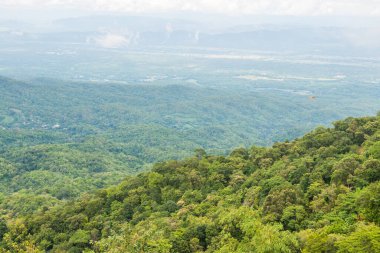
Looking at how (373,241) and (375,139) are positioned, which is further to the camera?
(375,139)

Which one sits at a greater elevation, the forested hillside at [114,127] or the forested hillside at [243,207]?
the forested hillside at [243,207]

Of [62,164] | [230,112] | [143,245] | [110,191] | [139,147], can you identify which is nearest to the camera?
[143,245]

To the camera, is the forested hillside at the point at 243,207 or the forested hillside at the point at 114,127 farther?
the forested hillside at the point at 114,127

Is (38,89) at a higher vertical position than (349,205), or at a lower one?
lower

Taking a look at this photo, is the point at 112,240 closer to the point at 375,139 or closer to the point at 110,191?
the point at 110,191

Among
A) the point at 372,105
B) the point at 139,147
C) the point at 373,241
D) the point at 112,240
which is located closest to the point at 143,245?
the point at 112,240

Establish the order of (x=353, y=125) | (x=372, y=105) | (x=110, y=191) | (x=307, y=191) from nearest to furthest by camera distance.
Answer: (x=307, y=191) < (x=353, y=125) < (x=110, y=191) < (x=372, y=105)

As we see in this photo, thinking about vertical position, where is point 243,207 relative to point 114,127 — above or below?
above

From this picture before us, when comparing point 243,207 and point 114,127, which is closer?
point 243,207
